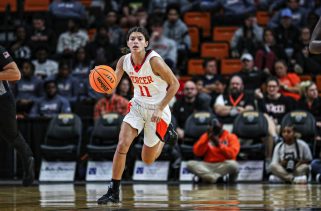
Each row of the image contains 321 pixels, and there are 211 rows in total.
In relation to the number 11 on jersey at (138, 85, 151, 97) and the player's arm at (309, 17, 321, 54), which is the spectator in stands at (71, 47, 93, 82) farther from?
the player's arm at (309, 17, 321, 54)

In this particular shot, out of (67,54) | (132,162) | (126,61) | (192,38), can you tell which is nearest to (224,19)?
(192,38)

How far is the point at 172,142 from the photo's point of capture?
10.1 metres

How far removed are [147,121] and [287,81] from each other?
795 cm

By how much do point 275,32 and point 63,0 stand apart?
18.8 ft

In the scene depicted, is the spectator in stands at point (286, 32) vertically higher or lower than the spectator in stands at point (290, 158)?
higher

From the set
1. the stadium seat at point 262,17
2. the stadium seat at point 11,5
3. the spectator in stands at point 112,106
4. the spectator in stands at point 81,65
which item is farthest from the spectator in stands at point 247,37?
the stadium seat at point 11,5

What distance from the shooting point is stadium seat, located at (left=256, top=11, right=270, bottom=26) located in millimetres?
20672

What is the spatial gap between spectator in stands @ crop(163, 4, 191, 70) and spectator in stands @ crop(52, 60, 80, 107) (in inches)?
105

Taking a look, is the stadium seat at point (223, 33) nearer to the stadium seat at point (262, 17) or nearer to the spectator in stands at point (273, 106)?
the stadium seat at point (262, 17)

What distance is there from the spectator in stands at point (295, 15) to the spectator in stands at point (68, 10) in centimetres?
492

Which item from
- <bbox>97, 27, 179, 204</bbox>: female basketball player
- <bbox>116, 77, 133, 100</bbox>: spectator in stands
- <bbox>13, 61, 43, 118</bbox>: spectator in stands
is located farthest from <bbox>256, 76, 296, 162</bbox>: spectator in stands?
<bbox>97, 27, 179, 204</bbox>: female basketball player

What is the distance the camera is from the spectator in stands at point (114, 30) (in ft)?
65.7

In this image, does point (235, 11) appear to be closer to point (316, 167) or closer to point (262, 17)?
point (262, 17)

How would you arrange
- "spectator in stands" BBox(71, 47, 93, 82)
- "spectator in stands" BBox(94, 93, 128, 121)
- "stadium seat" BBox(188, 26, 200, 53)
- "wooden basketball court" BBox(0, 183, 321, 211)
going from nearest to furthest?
"wooden basketball court" BBox(0, 183, 321, 211) < "spectator in stands" BBox(94, 93, 128, 121) < "spectator in stands" BBox(71, 47, 93, 82) < "stadium seat" BBox(188, 26, 200, 53)
